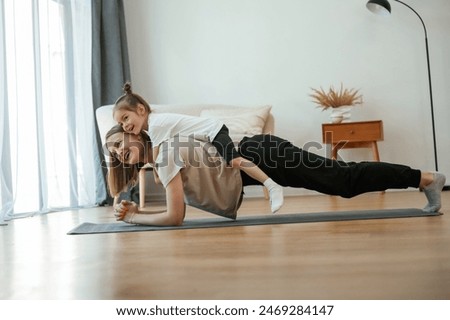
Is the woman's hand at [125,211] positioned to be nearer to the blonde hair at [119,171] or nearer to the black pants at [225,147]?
the blonde hair at [119,171]

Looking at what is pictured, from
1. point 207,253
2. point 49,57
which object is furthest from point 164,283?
point 49,57

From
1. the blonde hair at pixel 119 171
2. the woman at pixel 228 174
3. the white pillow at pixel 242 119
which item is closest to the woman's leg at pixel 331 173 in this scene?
the woman at pixel 228 174

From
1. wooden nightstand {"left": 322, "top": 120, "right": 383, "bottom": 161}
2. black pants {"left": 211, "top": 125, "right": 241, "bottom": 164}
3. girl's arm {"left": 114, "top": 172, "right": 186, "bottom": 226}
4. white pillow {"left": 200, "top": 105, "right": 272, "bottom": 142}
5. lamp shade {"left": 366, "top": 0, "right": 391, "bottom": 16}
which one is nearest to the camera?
girl's arm {"left": 114, "top": 172, "right": 186, "bottom": 226}

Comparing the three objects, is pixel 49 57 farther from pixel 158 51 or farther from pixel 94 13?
pixel 158 51

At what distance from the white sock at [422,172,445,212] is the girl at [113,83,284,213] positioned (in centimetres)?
57

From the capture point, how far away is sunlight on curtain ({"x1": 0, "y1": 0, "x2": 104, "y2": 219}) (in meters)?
3.79

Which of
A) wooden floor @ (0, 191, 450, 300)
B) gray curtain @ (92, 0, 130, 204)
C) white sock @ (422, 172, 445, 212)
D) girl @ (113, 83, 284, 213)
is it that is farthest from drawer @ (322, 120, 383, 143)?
wooden floor @ (0, 191, 450, 300)

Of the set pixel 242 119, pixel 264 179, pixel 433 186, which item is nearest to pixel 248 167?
pixel 264 179

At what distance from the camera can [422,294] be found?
903mm

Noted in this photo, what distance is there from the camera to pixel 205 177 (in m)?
2.38

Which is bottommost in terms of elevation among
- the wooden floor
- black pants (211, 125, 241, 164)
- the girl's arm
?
the wooden floor

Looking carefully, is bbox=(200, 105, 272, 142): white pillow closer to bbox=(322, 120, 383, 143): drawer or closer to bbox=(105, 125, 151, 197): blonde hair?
bbox=(322, 120, 383, 143): drawer

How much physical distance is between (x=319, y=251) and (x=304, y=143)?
3.76m

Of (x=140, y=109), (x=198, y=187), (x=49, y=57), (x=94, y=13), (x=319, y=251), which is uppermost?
(x=94, y=13)
